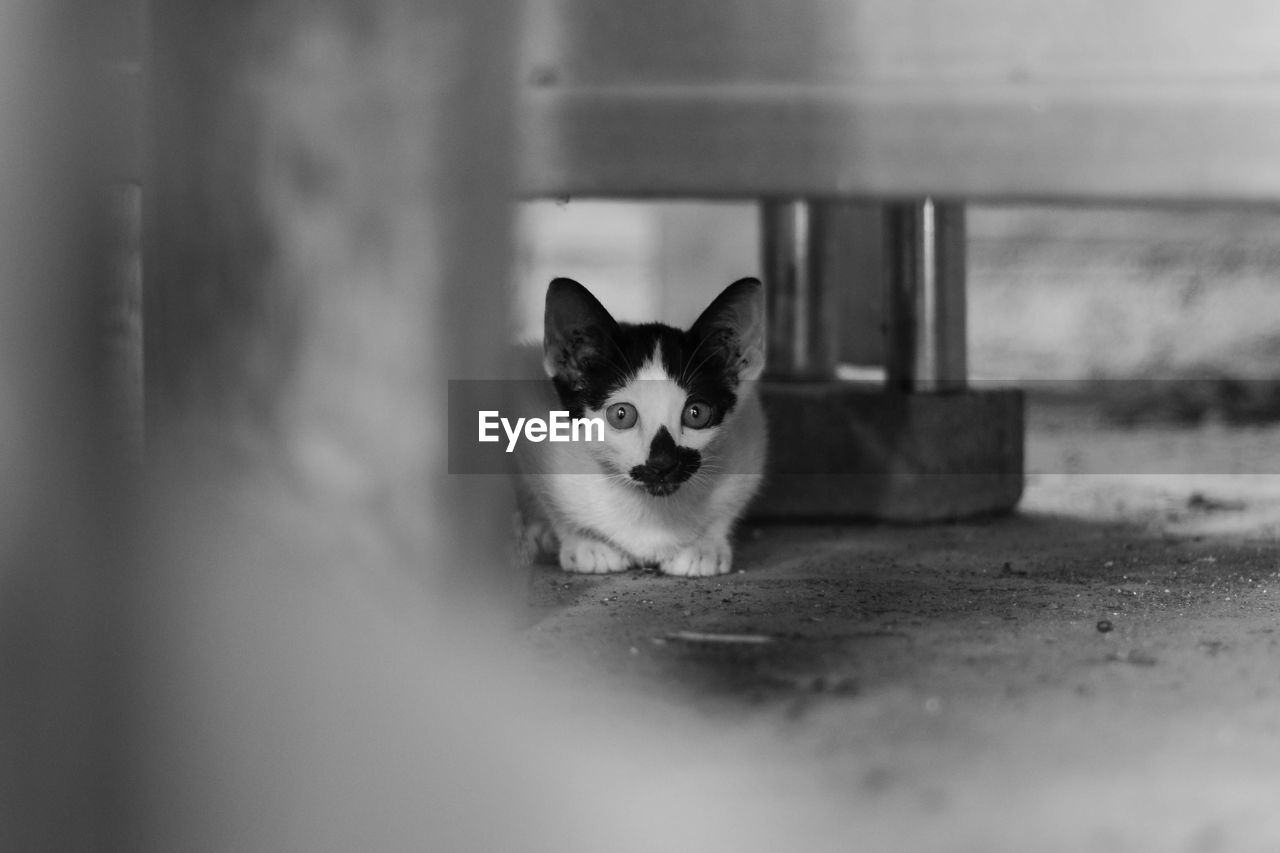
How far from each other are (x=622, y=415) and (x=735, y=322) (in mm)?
250

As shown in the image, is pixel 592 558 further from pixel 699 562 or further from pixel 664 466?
pixel 664 466

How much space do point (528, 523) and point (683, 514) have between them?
0.30 m

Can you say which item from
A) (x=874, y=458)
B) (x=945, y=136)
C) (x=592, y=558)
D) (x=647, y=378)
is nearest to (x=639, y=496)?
(x=592, y=558)

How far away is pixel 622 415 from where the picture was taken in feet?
6.37

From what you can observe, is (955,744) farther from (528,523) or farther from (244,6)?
(528,523)

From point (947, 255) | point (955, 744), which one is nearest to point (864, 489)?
→ point (947, 255)

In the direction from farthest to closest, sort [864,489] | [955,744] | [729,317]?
[864,489] → [729,317] → [955,744]

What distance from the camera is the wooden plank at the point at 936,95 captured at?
1.75 meters

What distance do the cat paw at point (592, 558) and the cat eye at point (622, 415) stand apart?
0.90ft

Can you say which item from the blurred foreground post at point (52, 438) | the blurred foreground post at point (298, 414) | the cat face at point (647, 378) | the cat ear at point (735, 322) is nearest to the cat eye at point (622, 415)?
the cat face at point (647, 378)

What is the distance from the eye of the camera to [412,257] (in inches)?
45.8

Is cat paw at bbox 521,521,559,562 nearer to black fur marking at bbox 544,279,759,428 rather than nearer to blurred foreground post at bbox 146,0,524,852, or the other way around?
black fur marking at bbox 544,279,759,428

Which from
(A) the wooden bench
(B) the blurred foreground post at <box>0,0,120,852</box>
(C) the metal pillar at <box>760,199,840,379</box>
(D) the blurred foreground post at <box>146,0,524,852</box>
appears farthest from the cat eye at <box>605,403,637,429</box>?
(C) the metal pillar at <box>760,199,840,379</box>

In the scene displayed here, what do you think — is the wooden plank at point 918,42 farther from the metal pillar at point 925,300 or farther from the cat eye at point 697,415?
the metal pillar at point 925,300
